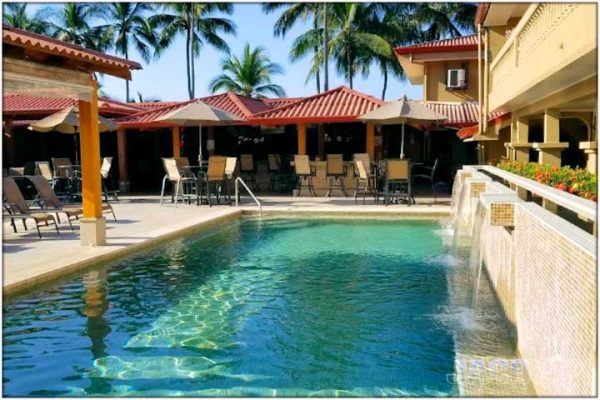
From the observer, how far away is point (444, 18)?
133 feet

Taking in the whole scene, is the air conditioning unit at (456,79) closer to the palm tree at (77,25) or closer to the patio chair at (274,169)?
the patio chair at (274,169)

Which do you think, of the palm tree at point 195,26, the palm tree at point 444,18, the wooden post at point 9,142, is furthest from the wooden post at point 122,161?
the palm tree at point 444,18

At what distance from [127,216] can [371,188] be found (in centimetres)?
790

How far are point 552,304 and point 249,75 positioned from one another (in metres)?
39.4

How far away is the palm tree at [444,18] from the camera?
132ft

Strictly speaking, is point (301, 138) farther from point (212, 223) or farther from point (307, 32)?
point (307, 32)

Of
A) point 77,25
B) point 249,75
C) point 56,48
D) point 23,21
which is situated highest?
point 23,21

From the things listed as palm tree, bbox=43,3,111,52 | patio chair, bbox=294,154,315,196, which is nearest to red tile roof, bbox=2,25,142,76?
patio chair, bbox=294,154,315,196

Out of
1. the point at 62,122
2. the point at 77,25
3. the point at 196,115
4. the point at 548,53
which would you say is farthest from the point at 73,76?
the point at 77,25

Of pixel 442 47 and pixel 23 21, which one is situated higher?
pixel 23 21

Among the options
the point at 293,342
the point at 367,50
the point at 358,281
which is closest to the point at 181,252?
the point at 358,281

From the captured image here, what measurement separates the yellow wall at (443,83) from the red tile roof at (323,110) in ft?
14.0

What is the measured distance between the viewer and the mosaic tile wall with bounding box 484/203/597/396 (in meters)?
3.25

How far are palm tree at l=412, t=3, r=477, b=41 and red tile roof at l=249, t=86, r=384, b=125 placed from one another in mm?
21680
